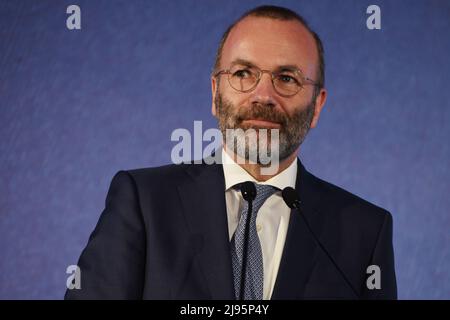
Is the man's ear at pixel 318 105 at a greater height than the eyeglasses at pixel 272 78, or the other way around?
the eyeglasses at pixel 272 78

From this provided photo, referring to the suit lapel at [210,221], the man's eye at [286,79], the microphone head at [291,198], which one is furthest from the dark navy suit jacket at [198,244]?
the man's eye at [286,79]

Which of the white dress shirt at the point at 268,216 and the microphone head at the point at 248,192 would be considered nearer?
the microphone head at the point at 248,192

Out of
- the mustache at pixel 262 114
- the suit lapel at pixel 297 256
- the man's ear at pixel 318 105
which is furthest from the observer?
the man's ear at pixel 318 105

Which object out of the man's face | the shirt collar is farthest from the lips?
the shirt collar

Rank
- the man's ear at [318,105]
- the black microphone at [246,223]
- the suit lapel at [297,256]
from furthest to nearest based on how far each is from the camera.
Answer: the man's ear at [318,105] < the suit lapel at [297,256] < the black microphone at [246,223]

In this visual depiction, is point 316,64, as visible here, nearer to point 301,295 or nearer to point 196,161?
point 196,161

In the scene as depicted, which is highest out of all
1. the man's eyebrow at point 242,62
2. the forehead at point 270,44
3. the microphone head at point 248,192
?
the forehead at point 270,44

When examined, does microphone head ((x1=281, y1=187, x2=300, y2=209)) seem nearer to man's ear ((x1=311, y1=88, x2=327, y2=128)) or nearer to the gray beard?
the gray beard

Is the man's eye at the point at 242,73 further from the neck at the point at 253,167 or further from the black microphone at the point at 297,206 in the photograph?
the black microphone at the point at 297,206

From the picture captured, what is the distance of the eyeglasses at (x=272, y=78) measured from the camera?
1.39 metres

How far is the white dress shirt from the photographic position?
1294 mm

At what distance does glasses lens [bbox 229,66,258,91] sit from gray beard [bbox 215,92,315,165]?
0.04m

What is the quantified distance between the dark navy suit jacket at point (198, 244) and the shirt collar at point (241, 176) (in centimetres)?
2
